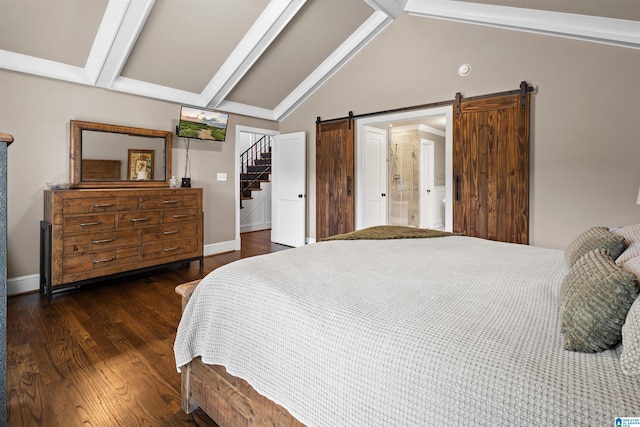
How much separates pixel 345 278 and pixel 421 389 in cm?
64

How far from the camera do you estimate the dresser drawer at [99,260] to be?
3090mm

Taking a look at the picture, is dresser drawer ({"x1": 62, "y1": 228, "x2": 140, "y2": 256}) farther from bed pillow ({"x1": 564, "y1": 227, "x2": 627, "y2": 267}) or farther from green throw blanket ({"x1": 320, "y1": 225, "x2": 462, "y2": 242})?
bed pillow ({"x1": 564, "y1": 227, "x2": 627, "y2": 267})

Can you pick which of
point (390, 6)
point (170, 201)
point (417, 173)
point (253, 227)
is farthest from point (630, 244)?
point (253, 227)

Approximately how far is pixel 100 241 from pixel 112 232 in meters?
0.14

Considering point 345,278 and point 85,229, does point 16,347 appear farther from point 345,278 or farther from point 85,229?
point 345,278

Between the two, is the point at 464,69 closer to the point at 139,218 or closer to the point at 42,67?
the point at 139,218

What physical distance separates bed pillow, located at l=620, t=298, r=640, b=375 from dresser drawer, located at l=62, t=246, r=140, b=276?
3.82 m

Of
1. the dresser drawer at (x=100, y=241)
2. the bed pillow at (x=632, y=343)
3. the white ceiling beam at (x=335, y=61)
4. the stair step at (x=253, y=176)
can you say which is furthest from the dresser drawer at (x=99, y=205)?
the stair step at (x=253, y=176)

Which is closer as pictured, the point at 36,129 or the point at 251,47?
the point at 36,129

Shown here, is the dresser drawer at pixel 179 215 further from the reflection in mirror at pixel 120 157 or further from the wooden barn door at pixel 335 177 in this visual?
the wooden barn door at pixel 335 177

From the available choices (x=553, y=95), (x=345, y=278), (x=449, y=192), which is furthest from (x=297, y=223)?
(x=345, y=278)

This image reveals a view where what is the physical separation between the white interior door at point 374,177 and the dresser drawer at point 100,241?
3.03 meters

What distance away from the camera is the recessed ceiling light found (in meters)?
3.81

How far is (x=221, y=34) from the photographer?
3.72 meters
